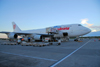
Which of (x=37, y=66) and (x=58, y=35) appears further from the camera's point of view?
(x=58, y=35)

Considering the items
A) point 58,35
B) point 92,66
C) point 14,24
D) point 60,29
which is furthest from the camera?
point 14,24

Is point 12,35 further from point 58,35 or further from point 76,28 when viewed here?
point 76,28

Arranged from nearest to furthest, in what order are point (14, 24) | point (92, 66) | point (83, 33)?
1. point (92, 66)
2. point (83, 33)
3. point (14, 24)

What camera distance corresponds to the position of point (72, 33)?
1836 centimetres

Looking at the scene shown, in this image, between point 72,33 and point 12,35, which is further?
point 12,35

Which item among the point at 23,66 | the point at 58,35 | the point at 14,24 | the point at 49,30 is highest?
the point at 14,24

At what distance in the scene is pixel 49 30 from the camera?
690 inches

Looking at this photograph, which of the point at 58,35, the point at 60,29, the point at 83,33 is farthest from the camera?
the point at 60,29

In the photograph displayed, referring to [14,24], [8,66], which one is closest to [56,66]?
[8,66]

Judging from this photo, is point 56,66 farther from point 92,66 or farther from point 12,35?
point 12,35

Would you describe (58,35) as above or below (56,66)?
above

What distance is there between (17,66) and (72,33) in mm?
16625

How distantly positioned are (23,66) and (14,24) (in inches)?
1238

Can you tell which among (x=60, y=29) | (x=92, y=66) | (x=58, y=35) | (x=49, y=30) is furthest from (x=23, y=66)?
(x=60, y=29)
